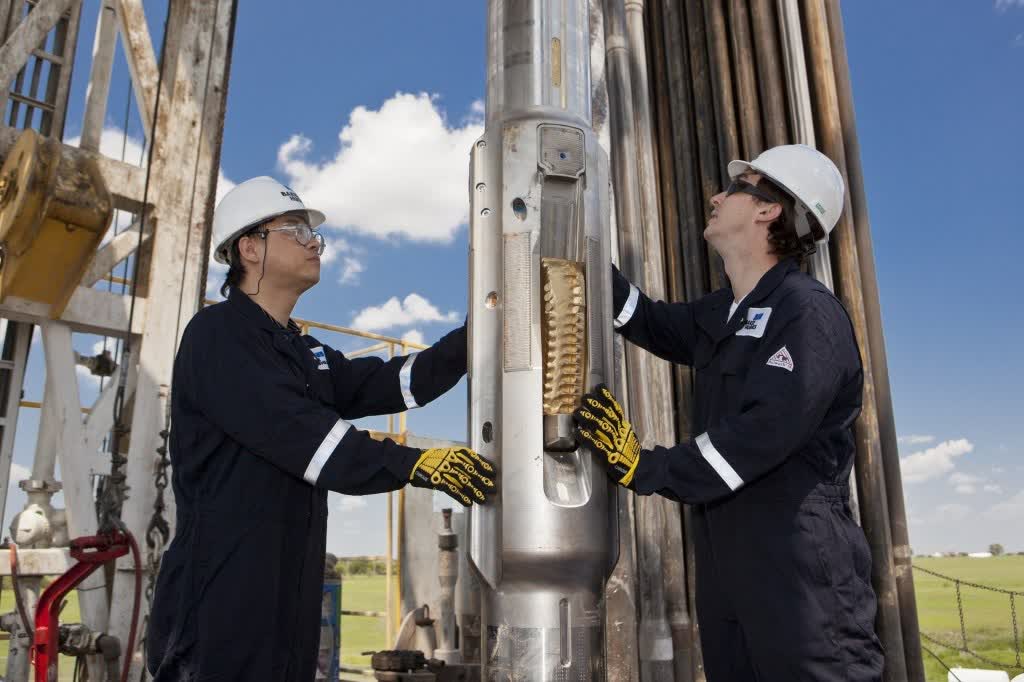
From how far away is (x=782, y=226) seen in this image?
2648 millimetres

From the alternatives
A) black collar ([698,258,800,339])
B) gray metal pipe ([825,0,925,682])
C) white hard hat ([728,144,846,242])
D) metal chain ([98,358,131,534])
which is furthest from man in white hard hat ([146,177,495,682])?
gray metal pipe ([825,0,925,682])

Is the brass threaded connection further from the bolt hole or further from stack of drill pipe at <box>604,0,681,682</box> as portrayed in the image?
stack of drill pipe at <box>604,0,681,682</box>

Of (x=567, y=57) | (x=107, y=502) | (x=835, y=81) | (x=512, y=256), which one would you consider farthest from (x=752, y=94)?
(x=107, y=502)

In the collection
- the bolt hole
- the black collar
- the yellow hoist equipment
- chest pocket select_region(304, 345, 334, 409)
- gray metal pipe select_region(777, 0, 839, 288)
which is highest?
gray metal pipe select_region(777, 0, 839, 288)

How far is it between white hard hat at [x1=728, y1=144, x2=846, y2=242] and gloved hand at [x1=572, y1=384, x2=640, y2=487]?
1115 mm

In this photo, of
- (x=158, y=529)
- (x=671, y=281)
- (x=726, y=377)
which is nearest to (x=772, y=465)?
(x=726, y=377)

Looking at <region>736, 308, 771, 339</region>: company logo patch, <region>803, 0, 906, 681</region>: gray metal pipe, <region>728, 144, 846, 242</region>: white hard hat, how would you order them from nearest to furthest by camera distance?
1. <region>736, 308, 771, 339</region>: company logo patch
2. <region>728, 144, 846, 242</region>: white hard hat
3. <region>803, 0, 906, 681</region>: gray metal pipe

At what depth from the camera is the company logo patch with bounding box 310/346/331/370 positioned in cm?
287

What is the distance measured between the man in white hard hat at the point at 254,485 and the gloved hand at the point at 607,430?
0.28m

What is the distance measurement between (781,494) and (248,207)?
212 cm

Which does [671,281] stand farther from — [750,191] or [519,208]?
[519,208]

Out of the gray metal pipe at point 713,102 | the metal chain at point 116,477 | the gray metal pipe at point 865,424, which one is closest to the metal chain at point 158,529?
the metal chain at point 116,477

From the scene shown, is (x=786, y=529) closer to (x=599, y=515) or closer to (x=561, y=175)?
(x=599, y=515)

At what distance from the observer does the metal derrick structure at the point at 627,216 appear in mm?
4520
